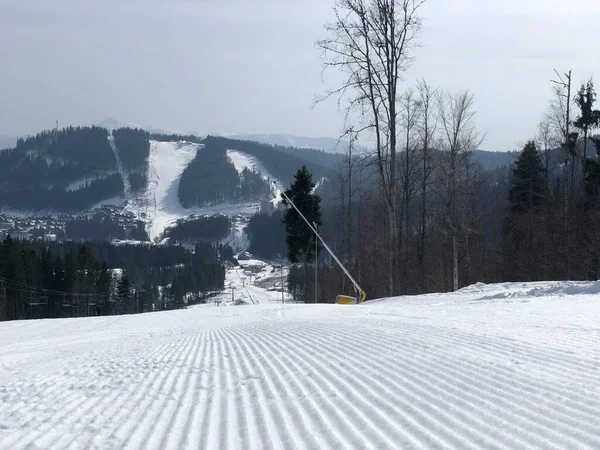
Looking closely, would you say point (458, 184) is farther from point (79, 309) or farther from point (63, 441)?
point (79, 309)

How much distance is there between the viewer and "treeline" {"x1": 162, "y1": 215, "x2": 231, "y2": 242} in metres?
185

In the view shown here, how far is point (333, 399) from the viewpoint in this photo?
18.7 feet

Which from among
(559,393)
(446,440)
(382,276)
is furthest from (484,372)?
(382,276)

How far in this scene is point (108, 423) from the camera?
5336 mm

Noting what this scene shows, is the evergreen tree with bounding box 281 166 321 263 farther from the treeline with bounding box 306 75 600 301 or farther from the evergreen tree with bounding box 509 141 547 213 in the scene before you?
the evergreen tree with bounding box 509 141 547 213

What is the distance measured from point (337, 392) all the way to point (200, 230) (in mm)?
184467

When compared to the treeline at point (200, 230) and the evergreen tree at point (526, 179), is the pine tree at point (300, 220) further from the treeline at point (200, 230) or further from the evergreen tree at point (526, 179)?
the treeline at point (200, 230)

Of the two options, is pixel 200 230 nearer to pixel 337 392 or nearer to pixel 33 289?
pixel 33 289

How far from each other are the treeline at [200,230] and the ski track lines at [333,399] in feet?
580

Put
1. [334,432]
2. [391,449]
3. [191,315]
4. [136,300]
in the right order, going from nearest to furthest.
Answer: [391,449], [334,432], [191,315], [136,300]

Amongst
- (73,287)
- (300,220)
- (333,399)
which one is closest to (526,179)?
(300,220)

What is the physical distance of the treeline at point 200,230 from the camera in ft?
608

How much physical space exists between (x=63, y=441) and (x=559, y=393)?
4.16m

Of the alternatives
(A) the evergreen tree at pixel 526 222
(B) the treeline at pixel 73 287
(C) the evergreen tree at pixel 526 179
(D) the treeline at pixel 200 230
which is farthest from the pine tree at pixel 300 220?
(D) the treeline at pixel 200 230
